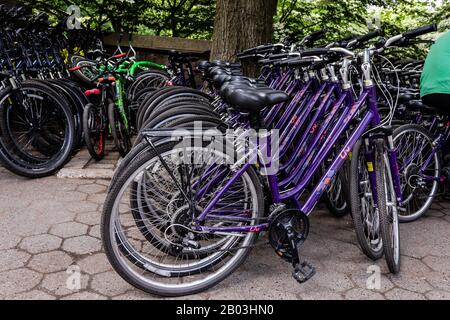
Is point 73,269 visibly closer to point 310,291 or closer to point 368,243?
point 310,291

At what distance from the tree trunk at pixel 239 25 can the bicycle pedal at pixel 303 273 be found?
282 cm

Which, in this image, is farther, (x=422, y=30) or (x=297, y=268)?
(x=297, y=268)

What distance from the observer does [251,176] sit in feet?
8.59

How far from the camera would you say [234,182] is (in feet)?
8.52

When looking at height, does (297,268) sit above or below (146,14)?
below

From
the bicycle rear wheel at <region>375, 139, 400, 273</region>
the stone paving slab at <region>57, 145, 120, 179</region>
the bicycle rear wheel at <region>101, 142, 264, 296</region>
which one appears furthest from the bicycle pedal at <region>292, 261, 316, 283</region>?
the stone paving slab at <region>57, 145, 120, 179</region>

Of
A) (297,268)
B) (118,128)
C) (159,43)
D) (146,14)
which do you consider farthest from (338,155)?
(146,14)

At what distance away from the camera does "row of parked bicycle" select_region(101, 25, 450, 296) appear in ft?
8.32

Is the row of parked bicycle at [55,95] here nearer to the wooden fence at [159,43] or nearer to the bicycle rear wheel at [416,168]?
the wooden fence at [159,43]

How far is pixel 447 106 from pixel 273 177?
1.91 metres

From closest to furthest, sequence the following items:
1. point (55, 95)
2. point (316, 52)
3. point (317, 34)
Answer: point (316, 52), point (317, 34), point (55, 95)

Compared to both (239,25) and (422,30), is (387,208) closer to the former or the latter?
(422,30)

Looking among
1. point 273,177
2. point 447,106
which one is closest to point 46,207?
point 273,177

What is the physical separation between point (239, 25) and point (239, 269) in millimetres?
2910
